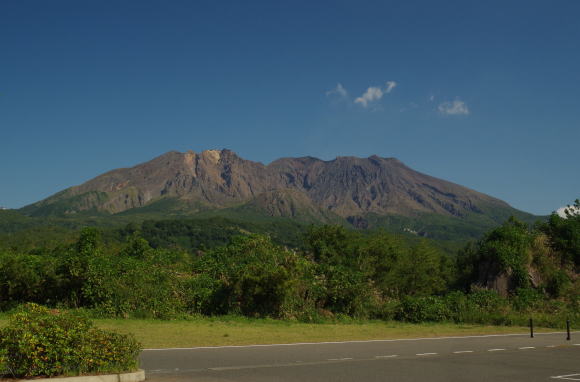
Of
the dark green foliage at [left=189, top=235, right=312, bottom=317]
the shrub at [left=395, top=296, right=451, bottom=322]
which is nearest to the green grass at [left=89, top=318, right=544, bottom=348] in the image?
the shrub at [left=395, top=296, right=451, bottom=322]

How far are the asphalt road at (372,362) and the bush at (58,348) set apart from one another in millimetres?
803

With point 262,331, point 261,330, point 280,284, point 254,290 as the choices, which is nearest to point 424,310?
point 280,284

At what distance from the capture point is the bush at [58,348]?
754 cm

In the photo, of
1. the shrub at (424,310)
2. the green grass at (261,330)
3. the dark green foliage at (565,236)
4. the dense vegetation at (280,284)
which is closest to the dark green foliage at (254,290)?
the dense vegetation at (280,284)

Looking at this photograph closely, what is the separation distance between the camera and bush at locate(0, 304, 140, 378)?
7539mm

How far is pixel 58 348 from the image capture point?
7.70 m

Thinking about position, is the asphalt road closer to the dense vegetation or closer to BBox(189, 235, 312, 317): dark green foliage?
BBox(189, 235, 312, 317): dark green foliage

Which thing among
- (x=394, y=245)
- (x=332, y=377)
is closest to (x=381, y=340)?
(x=332, y=377)

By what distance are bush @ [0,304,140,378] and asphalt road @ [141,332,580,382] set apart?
0.80 meters

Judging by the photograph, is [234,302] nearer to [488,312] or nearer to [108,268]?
[108,268]

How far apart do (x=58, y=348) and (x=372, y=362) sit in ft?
A: 19.9

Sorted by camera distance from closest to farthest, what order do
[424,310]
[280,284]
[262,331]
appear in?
1. [262,331]
2. [280,284]
3. [424,310]

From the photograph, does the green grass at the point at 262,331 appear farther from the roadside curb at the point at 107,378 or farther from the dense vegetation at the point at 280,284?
the roadside curb at the point at 107,378

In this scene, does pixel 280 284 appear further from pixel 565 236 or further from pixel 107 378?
pixel 565 236
